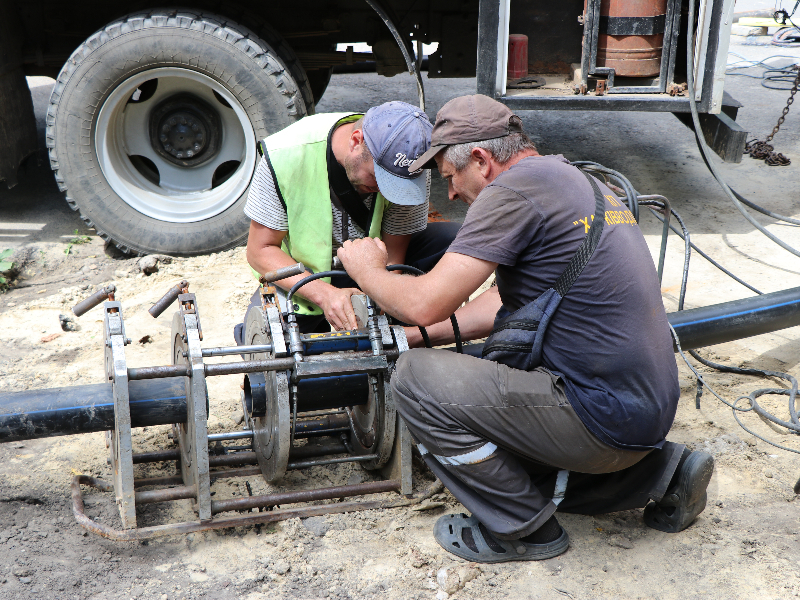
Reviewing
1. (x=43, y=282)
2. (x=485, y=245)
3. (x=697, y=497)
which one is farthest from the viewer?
(x=43, y=282)

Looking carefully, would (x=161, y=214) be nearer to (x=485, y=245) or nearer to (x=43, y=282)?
(x=43, y=282)

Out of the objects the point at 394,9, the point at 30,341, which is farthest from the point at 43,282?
the point at 394,9

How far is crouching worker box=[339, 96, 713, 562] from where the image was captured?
87.0 inches

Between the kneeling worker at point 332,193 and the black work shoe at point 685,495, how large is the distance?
1263 mm

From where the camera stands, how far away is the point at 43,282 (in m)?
4.71

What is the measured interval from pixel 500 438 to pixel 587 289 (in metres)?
0.54

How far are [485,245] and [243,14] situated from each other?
3281mm

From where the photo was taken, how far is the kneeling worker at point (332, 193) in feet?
9.11

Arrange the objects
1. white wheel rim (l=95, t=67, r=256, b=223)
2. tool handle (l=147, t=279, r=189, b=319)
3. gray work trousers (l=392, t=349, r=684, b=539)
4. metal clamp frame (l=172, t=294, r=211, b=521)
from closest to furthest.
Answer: gray work trousers (l=392, t=349, r=684, b=539) → metal clamp frame (l=172, t=294, r=211, b=521) → tool handle (l=147, t=279, r=189, b=319) → white wheel rim (l=95, t=67, r=256, b=223)

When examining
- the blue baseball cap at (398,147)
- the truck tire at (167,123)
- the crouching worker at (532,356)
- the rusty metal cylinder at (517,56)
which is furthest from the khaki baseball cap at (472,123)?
the rusty metal cylinder at (517,56)

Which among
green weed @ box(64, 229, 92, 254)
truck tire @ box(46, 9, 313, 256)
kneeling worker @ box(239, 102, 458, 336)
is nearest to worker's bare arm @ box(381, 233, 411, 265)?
kneeling worker @ box(239, 102, 458, 336)

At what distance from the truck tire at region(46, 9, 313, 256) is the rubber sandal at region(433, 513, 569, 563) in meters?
2.88

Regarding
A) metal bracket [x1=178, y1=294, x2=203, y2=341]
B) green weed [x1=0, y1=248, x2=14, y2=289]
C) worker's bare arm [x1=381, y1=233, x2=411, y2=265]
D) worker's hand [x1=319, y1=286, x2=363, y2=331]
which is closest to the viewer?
metal bracket [x1=178, y1=294, x2=203, y2=341]

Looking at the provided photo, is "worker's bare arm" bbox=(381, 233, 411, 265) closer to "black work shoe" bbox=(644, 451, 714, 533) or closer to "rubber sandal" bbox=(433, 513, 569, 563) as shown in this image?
"rubber sandal" bbox=(433, 513, 569, 563)
